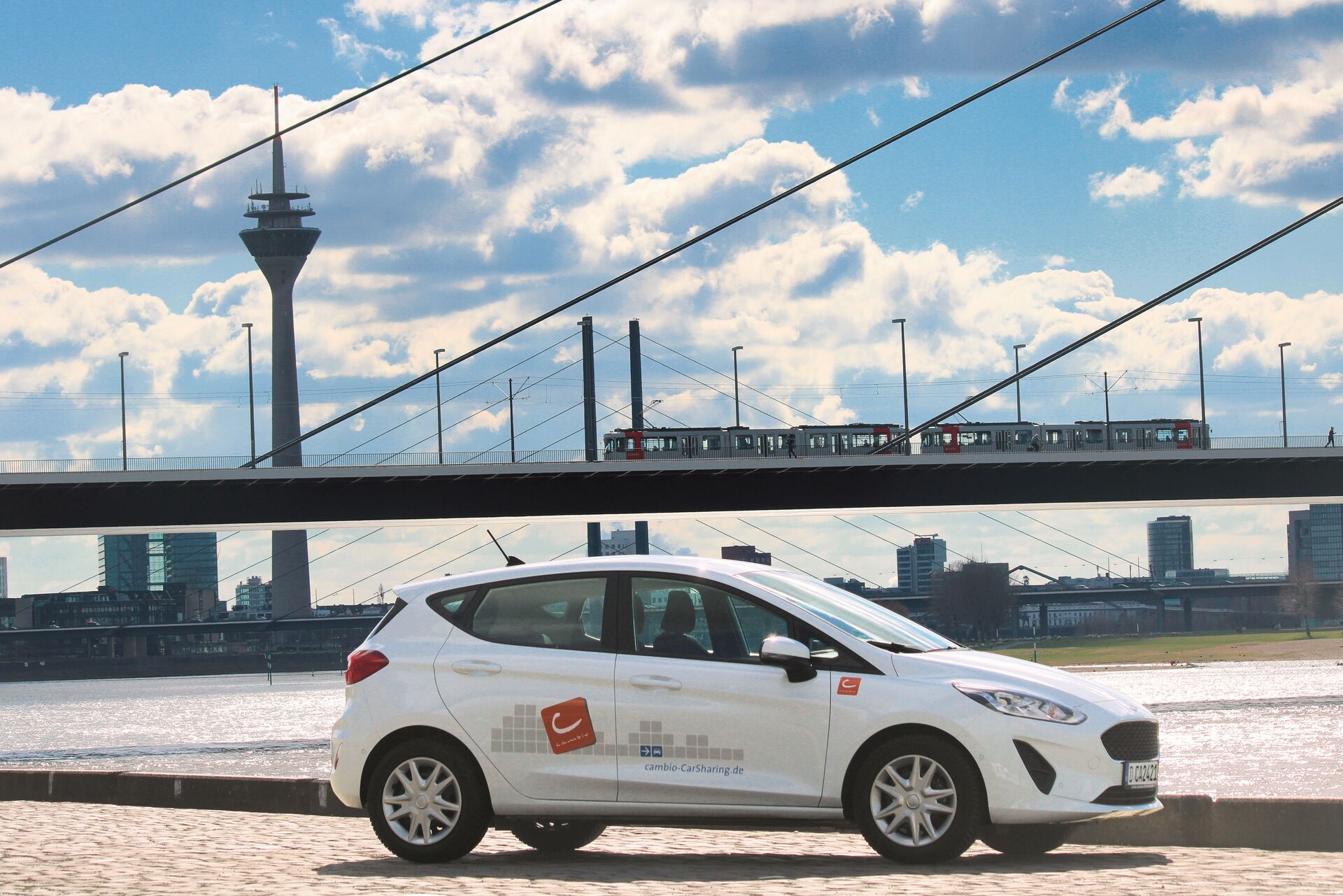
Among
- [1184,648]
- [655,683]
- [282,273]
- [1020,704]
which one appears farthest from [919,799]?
[282,273]

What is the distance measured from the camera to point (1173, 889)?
734 centimetres

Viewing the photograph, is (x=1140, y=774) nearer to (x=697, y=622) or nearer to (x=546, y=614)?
(x=697, y=622)

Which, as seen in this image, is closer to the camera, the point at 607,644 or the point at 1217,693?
the point at 607,644

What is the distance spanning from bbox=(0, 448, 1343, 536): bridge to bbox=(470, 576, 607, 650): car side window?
126 feet

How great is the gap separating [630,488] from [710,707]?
4082cm

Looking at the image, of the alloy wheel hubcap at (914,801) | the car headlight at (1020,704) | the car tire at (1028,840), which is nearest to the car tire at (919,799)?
the alloy wheel hubcap at (914,801)

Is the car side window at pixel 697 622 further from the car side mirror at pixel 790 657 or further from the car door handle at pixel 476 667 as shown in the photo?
the car door handle at pixel 476 667

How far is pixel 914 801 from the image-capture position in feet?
26.8

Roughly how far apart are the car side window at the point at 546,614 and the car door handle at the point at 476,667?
0.14 m

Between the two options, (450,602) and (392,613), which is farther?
(392,613)

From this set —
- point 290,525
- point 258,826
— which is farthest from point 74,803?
point 290,525

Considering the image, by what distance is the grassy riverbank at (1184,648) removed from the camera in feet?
340

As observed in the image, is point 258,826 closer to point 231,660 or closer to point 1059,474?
point 1059,474

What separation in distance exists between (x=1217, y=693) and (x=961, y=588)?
8043 cm
